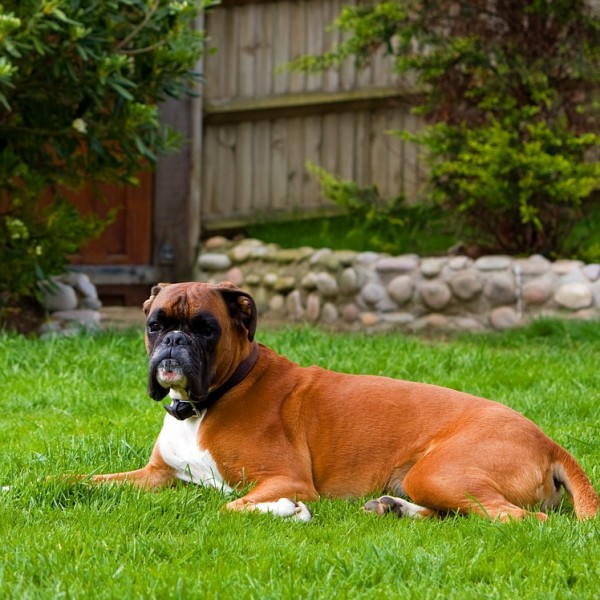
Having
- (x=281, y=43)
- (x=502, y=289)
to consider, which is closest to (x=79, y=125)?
(x=502, y=289)

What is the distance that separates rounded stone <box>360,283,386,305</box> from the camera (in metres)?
10.3

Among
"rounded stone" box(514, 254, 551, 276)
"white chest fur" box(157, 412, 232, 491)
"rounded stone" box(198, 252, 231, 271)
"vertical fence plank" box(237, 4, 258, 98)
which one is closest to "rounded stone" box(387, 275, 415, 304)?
"rounded stone" box(514, 254, 551, 276)

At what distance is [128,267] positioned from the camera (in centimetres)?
1155

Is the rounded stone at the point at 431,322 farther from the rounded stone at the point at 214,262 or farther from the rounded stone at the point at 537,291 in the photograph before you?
the rounded stone at the point at 214,262

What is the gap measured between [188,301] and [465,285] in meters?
5.64

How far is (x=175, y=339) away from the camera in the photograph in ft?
14.8

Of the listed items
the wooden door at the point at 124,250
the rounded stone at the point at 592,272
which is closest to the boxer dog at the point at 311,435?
the rounded stone at the point at 592,272

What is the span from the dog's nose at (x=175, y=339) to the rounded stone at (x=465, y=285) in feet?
18.7

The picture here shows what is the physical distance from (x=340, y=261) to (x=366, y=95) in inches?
89.1

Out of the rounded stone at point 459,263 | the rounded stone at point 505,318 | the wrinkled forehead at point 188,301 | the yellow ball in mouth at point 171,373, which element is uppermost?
the wrinkled forehead at point 188,301

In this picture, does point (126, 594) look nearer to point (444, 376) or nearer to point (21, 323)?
point (444, 376)

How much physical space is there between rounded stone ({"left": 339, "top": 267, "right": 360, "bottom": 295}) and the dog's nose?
5.94 m

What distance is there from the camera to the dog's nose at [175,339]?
4.48m

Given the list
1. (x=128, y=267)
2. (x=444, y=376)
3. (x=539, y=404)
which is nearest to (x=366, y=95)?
(x=128, y=267)
